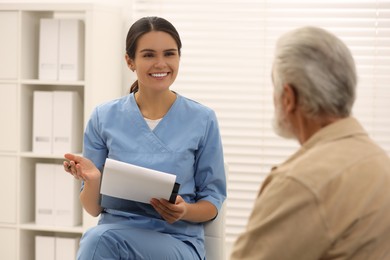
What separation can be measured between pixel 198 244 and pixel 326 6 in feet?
5.56

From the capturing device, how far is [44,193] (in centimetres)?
378

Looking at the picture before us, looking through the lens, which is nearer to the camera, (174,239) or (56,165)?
(174,239)

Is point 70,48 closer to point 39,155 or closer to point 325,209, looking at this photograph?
point 39,155

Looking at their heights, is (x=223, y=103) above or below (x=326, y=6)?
below

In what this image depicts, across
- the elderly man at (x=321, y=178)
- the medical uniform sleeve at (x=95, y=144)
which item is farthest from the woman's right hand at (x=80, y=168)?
the elderly man at (x=321, y=178)

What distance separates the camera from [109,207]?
2469mm

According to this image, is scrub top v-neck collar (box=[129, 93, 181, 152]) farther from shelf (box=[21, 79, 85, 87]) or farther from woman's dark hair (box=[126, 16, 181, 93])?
shelf (box=[21, 79, 85, 87])

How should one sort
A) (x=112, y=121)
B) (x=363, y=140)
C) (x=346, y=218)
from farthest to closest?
(x=112, y=121), (x=363, y=140), (x=346, y=218)

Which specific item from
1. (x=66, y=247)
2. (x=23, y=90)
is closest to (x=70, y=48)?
(x=23, y=90)


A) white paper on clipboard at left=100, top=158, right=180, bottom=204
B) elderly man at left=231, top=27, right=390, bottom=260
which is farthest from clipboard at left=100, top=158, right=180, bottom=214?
elderly man at left=231, top=27, right=390, bottom=260

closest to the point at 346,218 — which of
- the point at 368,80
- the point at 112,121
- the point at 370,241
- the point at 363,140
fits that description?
the point at 370,241

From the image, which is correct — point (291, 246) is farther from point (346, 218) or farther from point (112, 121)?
point (112, 121)

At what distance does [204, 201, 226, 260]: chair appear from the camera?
2604mm

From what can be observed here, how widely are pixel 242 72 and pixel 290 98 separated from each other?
235cm
